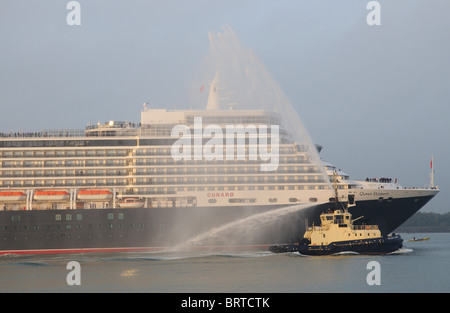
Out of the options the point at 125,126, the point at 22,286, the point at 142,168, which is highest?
the point at 125,126

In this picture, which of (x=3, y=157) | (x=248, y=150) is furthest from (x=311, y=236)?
(x=3, y=157)

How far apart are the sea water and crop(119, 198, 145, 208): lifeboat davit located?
458cm

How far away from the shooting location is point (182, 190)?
56.2m

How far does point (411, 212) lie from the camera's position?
186 feet

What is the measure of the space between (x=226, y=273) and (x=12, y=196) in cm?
2480

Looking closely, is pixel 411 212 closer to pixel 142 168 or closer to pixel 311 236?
pixel 311 236

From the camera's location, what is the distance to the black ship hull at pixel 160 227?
5472 centimetres

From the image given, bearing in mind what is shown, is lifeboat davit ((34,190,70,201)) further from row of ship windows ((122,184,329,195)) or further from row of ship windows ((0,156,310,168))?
row of ship windows ((122,184,329,195))

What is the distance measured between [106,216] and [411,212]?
25.5m

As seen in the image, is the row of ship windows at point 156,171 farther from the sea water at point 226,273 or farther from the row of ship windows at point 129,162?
the sea water at point 226,273

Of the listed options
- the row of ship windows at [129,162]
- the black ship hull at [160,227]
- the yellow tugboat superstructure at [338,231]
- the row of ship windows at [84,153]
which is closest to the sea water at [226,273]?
the yellow tugboat superstructure at [338,231]

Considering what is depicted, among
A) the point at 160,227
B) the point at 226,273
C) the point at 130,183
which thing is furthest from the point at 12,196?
the point at 226,273

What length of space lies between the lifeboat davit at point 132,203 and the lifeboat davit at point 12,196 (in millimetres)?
8629
